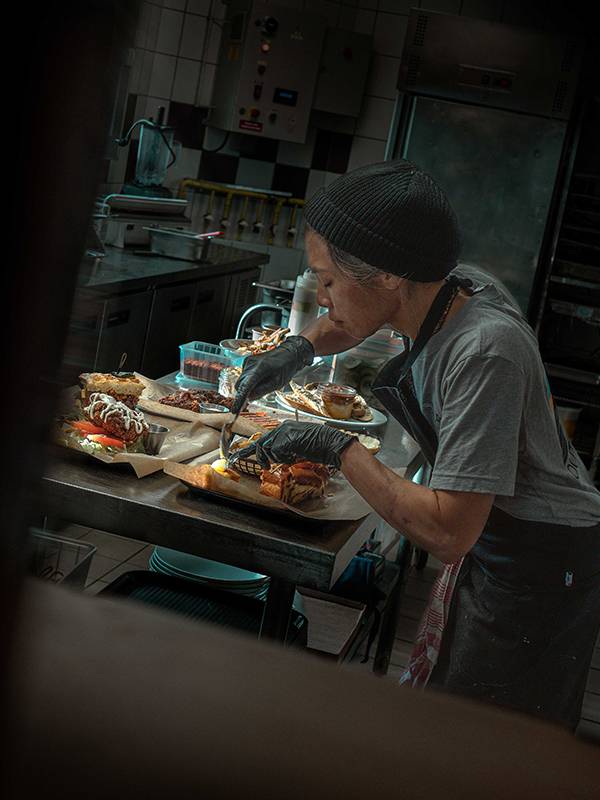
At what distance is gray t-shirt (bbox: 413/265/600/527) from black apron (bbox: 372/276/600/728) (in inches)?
2.0

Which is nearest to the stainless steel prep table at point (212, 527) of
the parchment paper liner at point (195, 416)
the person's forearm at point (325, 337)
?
the parchment paper liner at point (195, 416)

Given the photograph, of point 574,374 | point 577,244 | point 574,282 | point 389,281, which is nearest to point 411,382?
point 389,281

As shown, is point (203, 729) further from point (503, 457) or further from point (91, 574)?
point (91, 574)

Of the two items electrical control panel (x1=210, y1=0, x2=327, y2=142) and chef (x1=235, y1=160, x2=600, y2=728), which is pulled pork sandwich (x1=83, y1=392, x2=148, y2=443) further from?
electrical control panel (x1=210, y1=0, x2=327, y2=142)

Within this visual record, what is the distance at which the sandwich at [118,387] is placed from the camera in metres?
2.25

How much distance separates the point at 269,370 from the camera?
2.37 m

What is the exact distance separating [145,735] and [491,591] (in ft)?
6.25

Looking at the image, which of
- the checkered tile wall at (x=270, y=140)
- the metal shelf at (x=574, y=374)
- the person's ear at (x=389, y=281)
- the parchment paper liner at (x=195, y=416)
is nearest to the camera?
the person's ear at (x=389, y=281)

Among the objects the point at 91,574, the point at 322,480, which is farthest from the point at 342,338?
the point at 91,574

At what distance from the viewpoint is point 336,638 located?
2.48 metres

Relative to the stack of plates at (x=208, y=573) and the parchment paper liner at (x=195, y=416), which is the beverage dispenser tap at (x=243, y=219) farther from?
the stack of plates at (x=208, y=573)

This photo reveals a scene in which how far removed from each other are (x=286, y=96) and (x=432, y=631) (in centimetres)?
559

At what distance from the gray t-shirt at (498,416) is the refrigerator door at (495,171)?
4213mm

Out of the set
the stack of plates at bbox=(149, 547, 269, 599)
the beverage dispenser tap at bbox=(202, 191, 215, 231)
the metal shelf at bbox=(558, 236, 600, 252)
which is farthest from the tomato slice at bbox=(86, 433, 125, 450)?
Result: the beverage dispenser tap at bbox=(202, 191, 215, 231)
